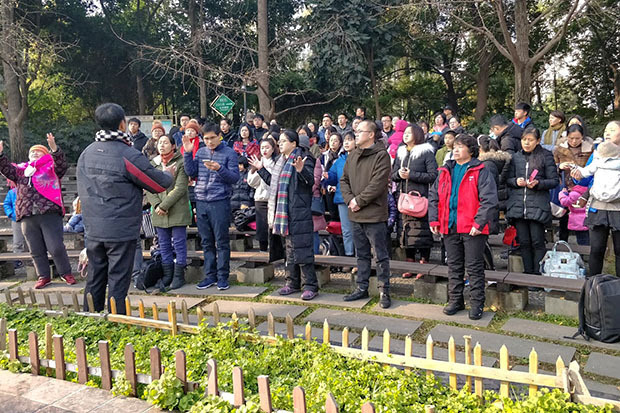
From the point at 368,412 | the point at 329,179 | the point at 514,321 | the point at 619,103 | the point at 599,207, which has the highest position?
the point at 619,103

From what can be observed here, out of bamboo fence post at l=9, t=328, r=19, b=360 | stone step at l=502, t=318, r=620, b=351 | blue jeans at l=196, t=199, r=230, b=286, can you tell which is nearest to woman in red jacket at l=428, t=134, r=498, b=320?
stone step at l=502, t=318, r=620, b=351

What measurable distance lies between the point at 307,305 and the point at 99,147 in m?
2.79

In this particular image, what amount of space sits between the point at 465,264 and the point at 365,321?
120cm

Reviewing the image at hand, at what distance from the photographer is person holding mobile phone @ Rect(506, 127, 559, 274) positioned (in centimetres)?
600

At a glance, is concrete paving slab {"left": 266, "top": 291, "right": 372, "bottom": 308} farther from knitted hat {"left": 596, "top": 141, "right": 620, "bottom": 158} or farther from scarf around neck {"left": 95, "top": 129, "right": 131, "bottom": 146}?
knitted hat {"left": 596, "top": 141, "right": 620, "bottom": 158}

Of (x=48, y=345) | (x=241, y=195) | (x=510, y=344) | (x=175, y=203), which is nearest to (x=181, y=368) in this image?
(x=48, y=345)

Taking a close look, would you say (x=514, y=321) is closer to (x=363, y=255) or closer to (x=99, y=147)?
(x=363, y=255)

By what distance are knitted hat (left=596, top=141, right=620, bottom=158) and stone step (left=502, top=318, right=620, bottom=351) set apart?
1.80 meters

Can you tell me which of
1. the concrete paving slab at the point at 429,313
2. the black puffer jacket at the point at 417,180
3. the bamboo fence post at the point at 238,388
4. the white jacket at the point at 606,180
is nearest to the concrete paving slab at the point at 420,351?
the concrete paving slab at the point at 429,313

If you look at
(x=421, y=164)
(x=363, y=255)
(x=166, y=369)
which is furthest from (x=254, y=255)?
(x=166, y=369)

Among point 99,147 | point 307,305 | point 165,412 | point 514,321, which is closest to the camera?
point 165,412

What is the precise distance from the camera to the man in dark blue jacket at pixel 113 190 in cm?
452

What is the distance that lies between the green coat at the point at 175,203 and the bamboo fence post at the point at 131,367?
11.4ft

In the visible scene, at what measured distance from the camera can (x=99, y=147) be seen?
14.9ft
